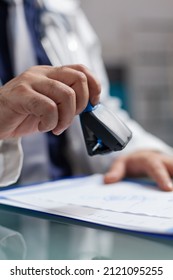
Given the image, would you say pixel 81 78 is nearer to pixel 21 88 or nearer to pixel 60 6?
pixel 21 88

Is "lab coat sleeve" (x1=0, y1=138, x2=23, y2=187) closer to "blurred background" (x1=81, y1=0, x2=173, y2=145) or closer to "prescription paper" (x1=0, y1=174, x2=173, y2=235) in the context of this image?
"prescription paper" (x1=0, y1=174, x2=173, y2=235)

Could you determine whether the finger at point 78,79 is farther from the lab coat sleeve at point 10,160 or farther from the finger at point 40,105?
the lab coat sleeve at point 10,160

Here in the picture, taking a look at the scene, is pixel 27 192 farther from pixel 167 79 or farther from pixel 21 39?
pixel 167 79

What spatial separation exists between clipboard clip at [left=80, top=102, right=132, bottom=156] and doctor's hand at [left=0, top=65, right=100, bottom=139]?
0.01 meters

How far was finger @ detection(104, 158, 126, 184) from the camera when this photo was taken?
1.85 feet

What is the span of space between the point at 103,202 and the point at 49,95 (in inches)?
5.7

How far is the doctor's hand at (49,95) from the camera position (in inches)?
14.2

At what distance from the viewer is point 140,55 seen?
2.20 meters

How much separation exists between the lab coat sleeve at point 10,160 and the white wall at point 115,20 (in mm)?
1749

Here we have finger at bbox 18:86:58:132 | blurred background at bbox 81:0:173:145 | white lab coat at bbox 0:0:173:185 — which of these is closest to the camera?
finger at bbox 18:86:58:132

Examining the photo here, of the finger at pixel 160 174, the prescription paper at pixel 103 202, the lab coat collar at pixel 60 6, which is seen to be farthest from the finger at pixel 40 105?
the lab coat collar at pixel 60 6

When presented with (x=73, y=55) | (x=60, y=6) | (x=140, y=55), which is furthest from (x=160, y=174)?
(x=140, y=55)

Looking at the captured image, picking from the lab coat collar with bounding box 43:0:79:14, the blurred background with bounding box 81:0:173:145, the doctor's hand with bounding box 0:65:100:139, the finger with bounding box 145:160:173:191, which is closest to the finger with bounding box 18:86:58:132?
the doctor's hand with bounding box 0:65:100:139
